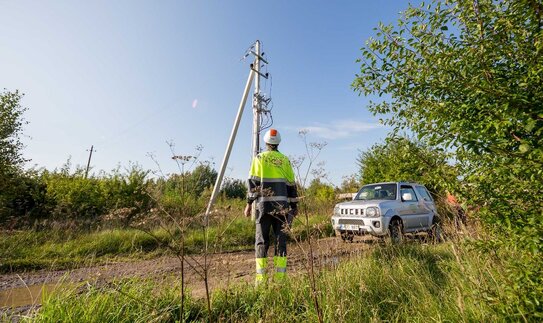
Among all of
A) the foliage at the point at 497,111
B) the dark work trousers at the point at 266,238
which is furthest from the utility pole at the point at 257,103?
the foliage at the point at 497,111

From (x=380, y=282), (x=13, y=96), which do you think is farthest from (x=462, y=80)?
(x=13, y=96)

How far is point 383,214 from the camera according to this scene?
703 cm

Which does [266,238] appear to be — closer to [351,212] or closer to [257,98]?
[351,212]

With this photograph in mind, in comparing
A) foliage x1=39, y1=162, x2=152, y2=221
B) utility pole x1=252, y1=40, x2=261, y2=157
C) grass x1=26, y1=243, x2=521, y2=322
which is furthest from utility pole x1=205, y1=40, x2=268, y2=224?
grass x1=26, y1=243, x2=521, y2=322

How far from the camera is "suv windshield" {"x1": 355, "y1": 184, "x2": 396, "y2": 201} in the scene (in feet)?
26.6

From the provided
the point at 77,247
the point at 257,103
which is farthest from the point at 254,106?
the point at 77,247

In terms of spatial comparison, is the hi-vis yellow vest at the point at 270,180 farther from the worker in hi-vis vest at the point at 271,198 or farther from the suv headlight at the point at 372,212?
the suv headlight at the point at 372,212

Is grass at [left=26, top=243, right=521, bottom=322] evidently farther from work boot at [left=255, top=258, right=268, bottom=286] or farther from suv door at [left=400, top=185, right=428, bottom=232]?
suv door at [left=400, top=185, right=428, bottom=232]

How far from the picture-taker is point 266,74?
1420 centimetres

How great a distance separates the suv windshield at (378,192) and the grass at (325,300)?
4.60 metres

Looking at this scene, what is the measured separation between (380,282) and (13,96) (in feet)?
51.5

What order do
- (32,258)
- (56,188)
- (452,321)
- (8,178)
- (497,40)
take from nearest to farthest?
(497,40), (452,321), (32,258), (8,178), (56,188)

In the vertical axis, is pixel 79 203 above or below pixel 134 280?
above

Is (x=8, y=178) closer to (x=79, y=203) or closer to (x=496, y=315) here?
(x=79, y=203)
